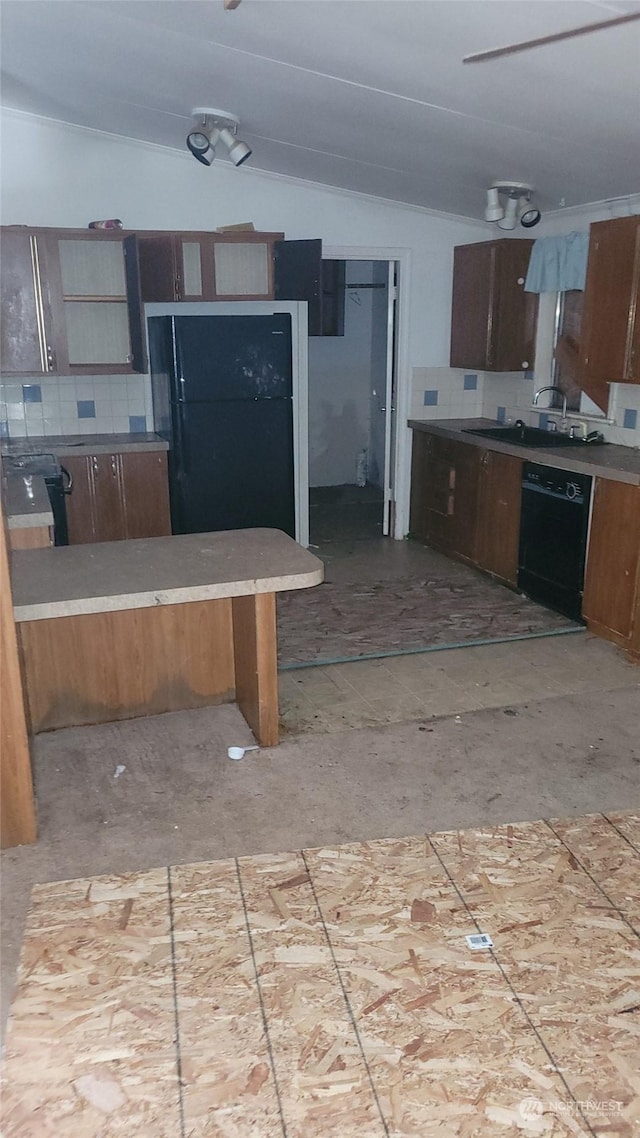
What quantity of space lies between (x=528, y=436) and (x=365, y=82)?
2614 millimetres

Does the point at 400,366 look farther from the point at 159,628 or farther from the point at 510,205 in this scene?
the point at 159,628

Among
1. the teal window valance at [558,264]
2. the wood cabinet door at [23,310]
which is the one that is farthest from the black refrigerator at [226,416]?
the teal window valance at [558,264]

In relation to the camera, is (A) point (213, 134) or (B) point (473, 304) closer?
(A) point (213, 134)

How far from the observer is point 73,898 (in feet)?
7.92

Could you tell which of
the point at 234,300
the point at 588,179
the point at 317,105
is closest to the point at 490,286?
the point at 588,179

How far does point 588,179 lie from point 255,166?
2072 millimetres

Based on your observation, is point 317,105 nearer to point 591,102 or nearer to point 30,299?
point 591,102

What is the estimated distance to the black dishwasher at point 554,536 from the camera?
443 centimetres

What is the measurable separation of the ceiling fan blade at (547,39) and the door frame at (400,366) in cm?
295

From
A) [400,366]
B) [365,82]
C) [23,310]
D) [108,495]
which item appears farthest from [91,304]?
[365,82]

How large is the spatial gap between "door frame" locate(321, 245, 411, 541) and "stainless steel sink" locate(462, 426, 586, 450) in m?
0.67

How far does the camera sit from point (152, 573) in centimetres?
308

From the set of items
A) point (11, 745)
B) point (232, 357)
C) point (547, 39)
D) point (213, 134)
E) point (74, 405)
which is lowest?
point (11, 745)
